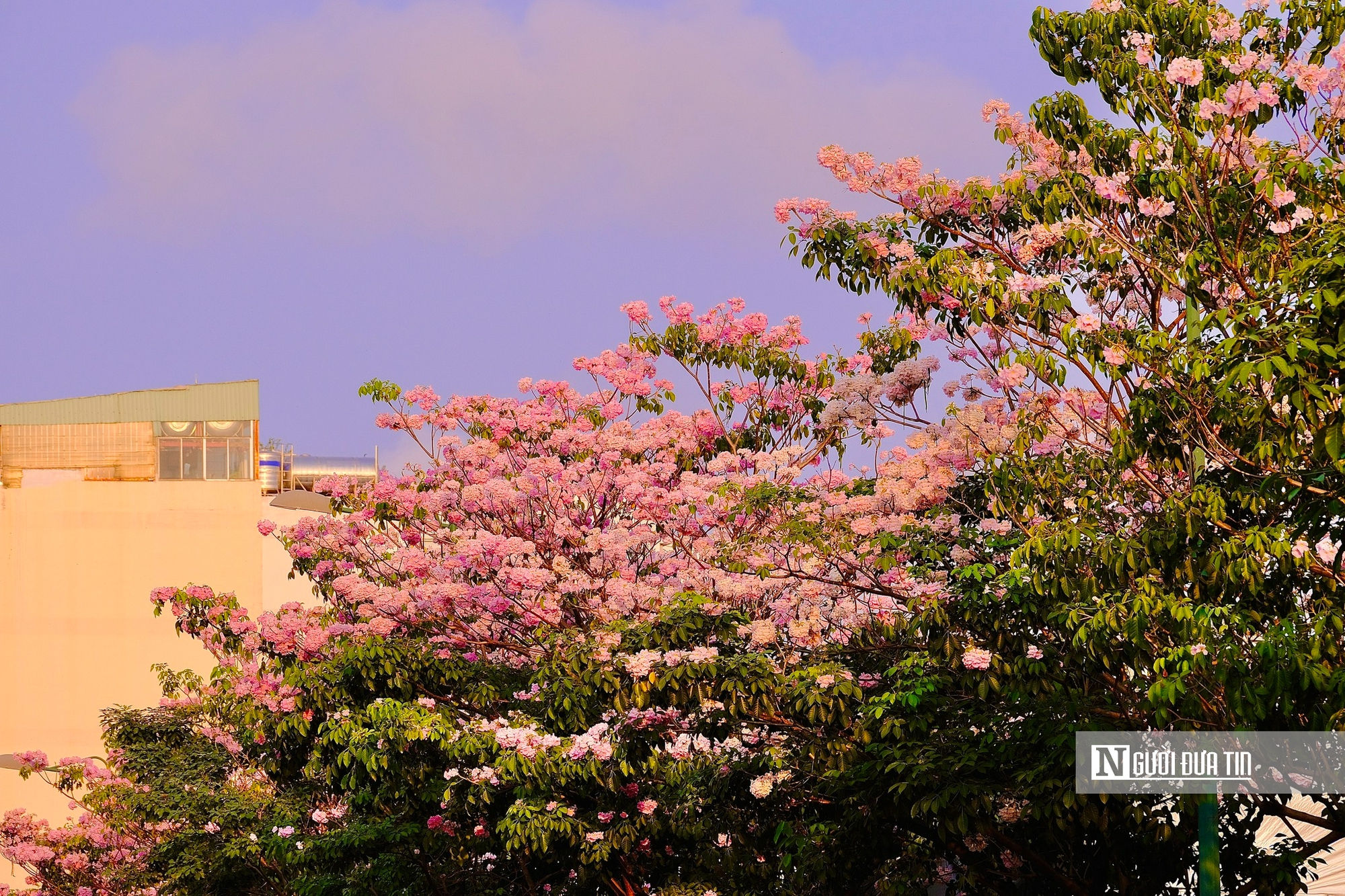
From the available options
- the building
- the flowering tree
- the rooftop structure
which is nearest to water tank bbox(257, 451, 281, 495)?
the rooftop structure

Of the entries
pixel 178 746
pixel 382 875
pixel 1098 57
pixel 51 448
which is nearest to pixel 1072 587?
pixel 1098 57

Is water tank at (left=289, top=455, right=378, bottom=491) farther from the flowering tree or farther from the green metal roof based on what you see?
the flowering tree

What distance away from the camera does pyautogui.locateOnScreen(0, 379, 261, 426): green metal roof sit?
36500 mm

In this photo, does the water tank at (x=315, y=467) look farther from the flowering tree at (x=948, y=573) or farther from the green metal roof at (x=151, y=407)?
the flowering tree at (x=948, y=573)

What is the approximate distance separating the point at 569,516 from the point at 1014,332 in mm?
5990

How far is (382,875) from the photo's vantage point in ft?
52.2

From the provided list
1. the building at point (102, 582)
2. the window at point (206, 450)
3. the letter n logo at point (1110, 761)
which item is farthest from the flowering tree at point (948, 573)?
the window at point (206, 450)

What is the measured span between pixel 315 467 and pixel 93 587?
247 inches

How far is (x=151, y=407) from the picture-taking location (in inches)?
1454

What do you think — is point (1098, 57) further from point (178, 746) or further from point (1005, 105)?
point (178, 746)

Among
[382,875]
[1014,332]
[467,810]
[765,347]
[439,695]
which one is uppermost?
[765,347]

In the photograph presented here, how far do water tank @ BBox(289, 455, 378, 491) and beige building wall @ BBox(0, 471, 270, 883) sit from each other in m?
2.84

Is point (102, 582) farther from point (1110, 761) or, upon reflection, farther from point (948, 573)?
point (1110, 761)

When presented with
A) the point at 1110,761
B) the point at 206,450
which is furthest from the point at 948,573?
the point at 206,450
